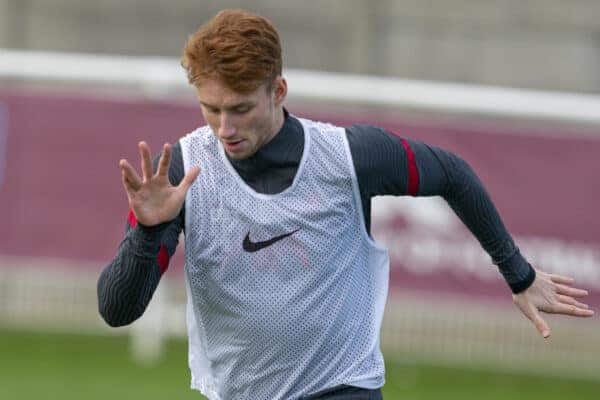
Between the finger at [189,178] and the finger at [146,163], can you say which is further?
the finger at [189,178]

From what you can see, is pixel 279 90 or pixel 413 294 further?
pixel 413 294

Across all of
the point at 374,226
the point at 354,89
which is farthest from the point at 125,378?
the point at 354,89

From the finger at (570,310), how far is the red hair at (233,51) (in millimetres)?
1329

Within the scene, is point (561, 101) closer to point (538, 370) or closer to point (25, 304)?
point (538, 370)

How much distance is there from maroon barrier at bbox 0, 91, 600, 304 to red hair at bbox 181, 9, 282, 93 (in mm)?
5689

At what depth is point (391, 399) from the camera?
9438 mm

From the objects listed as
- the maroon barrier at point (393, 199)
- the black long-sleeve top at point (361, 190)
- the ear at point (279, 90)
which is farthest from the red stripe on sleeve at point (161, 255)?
the maroon barrier at point (393, 199)

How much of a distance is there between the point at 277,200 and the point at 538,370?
6420 mm

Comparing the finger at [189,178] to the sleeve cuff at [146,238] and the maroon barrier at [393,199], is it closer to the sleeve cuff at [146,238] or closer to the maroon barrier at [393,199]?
the sleeve cuff at [146,238]

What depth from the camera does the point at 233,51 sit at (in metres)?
4.51

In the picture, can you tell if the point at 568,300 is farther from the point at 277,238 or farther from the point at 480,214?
the point at 277,238

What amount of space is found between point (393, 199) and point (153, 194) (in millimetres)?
5958

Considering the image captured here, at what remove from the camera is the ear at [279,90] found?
4.71 m

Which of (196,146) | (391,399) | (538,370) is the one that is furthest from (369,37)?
(196,146)
